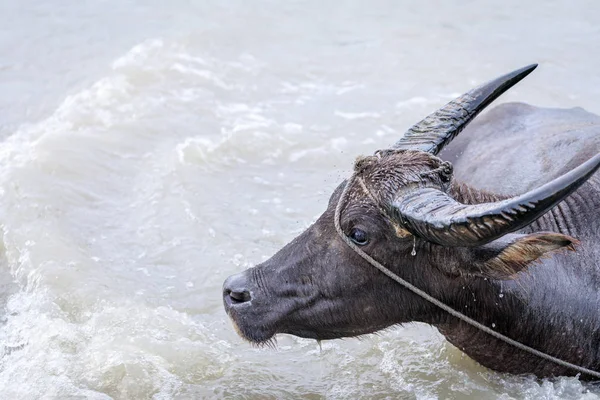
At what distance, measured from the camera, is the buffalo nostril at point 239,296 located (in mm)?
5539

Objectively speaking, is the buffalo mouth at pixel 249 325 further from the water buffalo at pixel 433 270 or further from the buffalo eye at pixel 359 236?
the buffalo eye at pixel 359 236

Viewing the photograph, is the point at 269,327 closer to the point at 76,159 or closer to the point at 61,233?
the point at 61,233

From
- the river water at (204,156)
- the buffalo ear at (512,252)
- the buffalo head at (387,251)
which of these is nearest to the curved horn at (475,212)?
the buffalo head at (387,251)

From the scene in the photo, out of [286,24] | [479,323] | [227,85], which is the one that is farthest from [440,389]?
[286,24]

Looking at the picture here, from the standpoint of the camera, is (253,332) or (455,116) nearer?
(253,332)

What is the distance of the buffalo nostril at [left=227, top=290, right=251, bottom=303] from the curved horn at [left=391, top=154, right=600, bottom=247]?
1092 mm

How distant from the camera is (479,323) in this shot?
213 inches

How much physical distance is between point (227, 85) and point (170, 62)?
942mm

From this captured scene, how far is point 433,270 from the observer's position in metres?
5.19

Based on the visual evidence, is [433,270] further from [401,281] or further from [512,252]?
[512,252]

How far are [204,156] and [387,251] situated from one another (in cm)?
501

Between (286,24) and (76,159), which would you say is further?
(286,24)

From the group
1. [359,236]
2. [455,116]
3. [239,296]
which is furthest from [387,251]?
[455,116]

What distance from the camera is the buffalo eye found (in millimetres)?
5195
